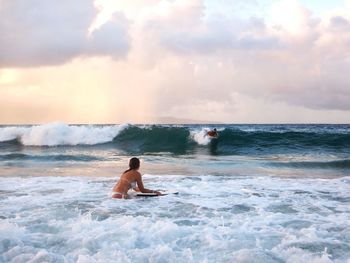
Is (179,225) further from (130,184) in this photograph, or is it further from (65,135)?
(65,135)

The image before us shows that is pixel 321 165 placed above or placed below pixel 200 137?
below

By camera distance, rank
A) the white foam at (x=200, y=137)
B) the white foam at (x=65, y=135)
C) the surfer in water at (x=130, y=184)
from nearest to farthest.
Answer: the surfer in water at (x=130, y=184), the white foam at (x=200, y=137), the white foam at (x=65, y=135)

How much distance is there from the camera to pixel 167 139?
31.3 m

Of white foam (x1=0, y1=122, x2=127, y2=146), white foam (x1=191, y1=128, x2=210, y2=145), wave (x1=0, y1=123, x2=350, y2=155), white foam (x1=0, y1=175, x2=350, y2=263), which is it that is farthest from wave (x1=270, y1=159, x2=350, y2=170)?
white foam (x1=0, y1=122, x2=127, y2=146)

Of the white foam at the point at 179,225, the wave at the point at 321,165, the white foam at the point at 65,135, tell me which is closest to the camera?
the white foam at the point at 179,225

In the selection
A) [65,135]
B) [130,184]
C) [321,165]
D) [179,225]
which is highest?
[65,135]

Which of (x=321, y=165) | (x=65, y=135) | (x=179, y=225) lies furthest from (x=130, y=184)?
(x=65, y=135)

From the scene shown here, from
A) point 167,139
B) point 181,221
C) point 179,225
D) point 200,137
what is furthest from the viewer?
point 167,139

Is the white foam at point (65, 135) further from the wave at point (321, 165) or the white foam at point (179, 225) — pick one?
the white foam at point (179, 225)

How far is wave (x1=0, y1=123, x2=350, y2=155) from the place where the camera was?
28016 millimetres

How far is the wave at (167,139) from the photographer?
28016 mm

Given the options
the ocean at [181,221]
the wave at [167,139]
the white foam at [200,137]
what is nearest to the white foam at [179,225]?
the ocean at [181,221]

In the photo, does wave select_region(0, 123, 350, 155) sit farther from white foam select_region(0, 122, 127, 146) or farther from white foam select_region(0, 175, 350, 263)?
white foam select_region(0, 175, 350, 263)

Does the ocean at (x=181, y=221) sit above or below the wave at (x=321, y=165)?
above
